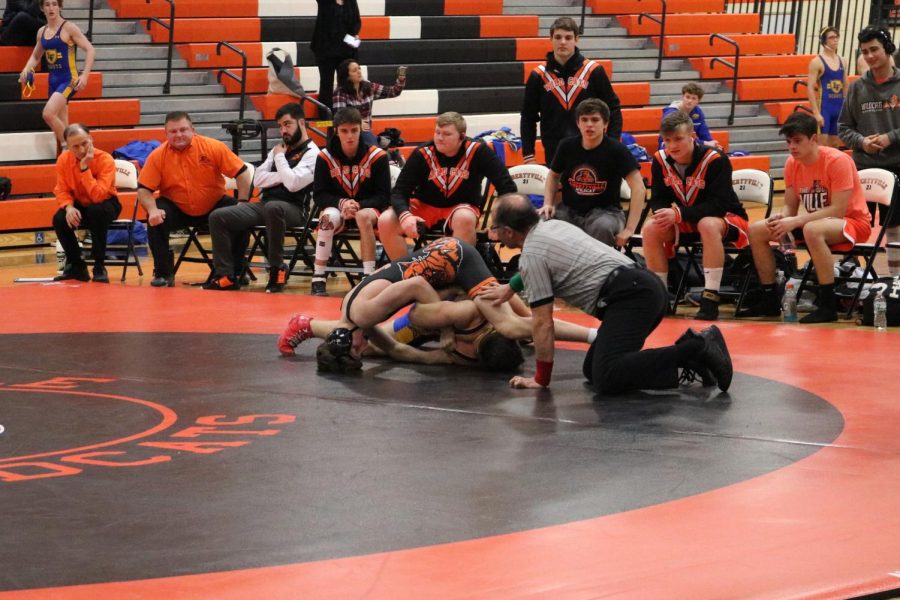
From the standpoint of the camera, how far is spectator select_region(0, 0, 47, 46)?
37.9ft

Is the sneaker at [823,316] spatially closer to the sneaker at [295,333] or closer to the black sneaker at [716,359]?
the black sneaker at [716,359]

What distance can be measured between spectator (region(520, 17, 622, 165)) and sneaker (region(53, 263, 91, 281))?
2998mm

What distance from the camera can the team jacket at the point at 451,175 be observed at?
7934 mm

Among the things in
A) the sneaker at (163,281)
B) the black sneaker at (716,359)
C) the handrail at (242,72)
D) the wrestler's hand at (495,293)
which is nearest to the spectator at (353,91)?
the handrail at (242,72)

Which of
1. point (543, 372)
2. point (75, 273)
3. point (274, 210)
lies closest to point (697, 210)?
point (543, 372)

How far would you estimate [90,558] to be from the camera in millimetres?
3391

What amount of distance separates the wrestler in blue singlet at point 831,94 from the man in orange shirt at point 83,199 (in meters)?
7.41

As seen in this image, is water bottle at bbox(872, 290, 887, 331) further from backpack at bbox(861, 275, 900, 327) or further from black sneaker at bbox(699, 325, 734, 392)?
Result: black sneaker at bbox(699, 325, 734, 392)

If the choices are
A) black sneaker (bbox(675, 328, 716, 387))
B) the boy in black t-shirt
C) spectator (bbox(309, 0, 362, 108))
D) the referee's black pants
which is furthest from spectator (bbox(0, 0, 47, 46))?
black sneaker (bbox(675, 328, 716, 387))

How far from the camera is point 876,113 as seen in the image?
310 inches

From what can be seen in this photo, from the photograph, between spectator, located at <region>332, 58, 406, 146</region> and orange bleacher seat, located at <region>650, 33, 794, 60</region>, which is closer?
spectator, located at <region>332, 58, 406, 146</region>

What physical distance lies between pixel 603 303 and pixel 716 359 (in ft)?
1.60

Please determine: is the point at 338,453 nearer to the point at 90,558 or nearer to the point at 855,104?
the point at 90,558

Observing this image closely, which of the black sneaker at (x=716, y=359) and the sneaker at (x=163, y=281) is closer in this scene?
the black sneaker at (x=716, y=359)
